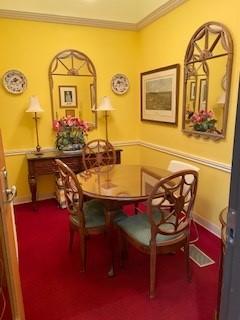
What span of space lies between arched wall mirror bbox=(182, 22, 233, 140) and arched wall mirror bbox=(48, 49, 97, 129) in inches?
58.5

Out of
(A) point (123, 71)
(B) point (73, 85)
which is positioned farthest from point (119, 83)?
→ (B) point (73, 85)

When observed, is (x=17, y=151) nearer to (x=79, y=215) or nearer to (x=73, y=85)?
(x=73, y=85)

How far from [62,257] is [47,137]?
1.90 metres

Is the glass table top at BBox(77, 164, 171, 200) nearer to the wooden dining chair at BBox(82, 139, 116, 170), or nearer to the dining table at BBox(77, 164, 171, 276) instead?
the dining table at BBox(77, 164, 171, 276)

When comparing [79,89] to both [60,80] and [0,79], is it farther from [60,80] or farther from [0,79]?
[0,79]

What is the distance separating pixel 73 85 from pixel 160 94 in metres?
1.28

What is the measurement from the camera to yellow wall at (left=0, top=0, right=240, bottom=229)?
8.94 ft

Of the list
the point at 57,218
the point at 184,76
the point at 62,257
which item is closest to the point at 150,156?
the point at 184,76

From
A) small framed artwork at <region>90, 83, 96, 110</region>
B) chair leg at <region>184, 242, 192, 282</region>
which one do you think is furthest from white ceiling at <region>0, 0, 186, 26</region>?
chair leg at <region>184, 242, 192, 282</region>

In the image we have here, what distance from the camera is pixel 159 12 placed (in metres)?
3.31

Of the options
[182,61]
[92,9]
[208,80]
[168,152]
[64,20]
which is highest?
[92,9]

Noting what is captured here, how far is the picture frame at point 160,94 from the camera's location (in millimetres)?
3202

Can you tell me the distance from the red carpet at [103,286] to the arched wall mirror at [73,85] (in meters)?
1.89

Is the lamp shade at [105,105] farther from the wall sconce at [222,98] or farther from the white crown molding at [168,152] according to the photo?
the wall sconce at [222,98]
